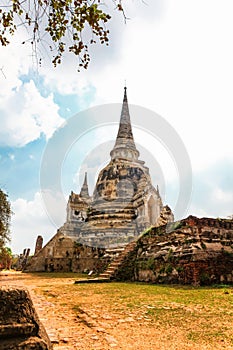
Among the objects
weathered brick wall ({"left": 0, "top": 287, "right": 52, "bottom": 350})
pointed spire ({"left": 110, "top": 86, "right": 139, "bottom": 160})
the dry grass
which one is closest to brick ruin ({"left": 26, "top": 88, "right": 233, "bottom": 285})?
pointed spire ({"left": 110, "top": 86, "right": 139, "bottom": 160})

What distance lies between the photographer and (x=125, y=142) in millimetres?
40188

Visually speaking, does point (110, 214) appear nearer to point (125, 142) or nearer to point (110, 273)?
point (125, 142)

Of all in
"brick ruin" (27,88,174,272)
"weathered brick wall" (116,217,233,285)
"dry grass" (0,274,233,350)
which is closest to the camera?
"dry grass" (0,274,233,350)

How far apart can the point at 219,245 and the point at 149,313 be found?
5.90 metres

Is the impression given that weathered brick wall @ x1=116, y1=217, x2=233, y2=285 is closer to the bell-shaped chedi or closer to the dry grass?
the dry grass

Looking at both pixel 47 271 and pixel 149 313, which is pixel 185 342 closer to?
pixel 149 313

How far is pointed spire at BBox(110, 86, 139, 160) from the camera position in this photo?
128ft

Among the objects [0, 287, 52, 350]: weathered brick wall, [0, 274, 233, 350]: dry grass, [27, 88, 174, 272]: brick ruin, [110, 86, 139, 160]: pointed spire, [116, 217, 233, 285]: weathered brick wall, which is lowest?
[0, 274, 233, 350]: dry grass

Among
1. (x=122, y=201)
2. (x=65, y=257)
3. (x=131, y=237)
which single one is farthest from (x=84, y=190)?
(x=131, y=237)

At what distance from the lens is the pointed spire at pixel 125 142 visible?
128ft

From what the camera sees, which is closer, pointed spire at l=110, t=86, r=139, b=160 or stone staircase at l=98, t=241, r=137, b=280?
stone staircase at l=98, t=241, r=137, b=280

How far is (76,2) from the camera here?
3625 mm

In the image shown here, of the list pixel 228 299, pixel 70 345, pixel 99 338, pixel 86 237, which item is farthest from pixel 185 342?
pixel 86 237

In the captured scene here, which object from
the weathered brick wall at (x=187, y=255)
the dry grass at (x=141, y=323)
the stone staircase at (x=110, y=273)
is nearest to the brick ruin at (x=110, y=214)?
the stone staircase at (x=110, y=273)
